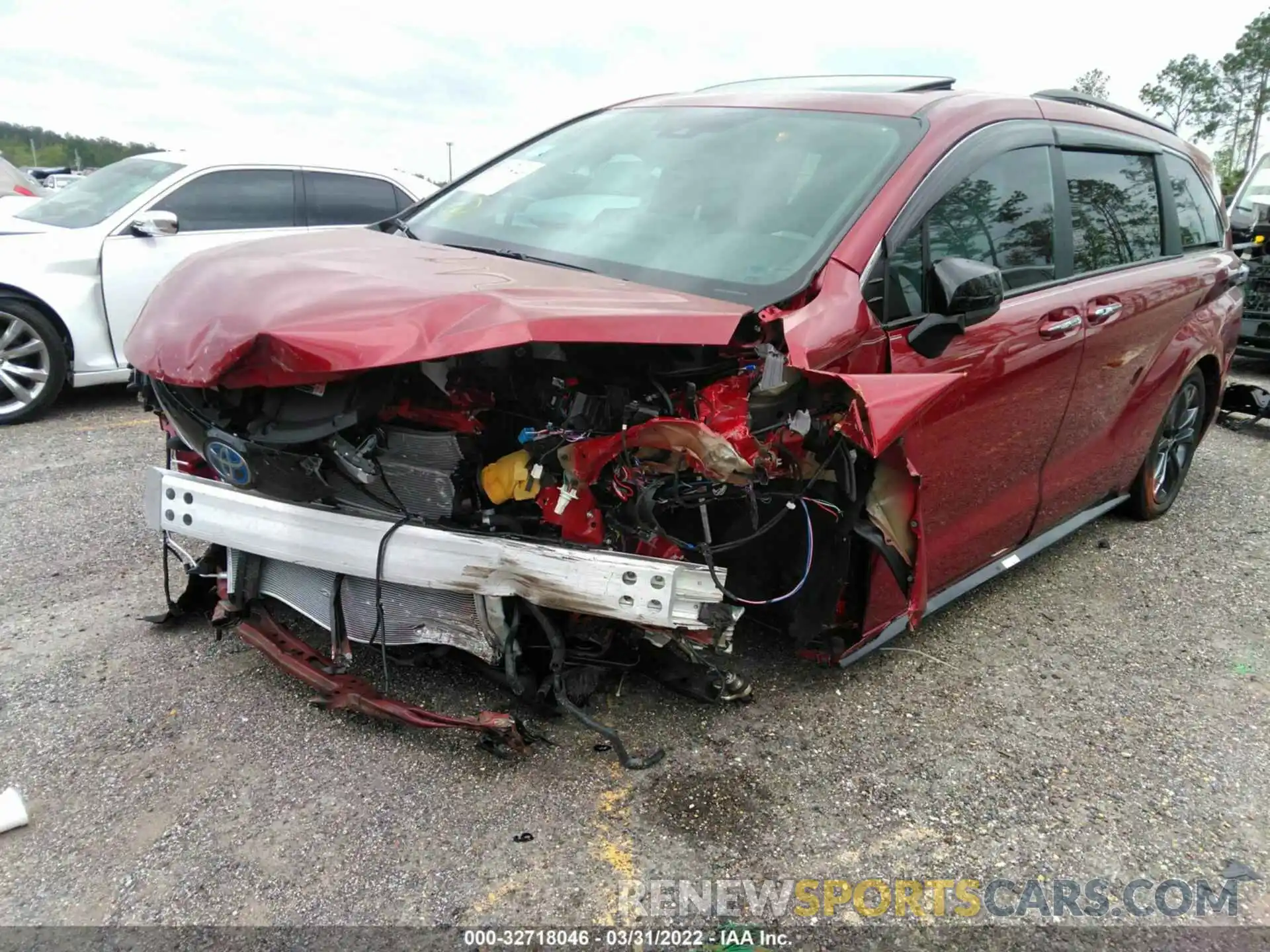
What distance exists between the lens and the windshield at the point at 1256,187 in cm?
923

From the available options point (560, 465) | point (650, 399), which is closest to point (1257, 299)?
point (650, 399)

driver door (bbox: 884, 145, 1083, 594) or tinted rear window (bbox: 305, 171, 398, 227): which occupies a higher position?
tinted rear window (bbox: 305, 171, 398, 227)

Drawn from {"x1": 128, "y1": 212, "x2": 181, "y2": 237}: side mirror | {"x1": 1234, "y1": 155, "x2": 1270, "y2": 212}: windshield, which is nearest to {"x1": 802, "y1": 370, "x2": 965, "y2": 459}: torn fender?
{"x1": 128, "y1": 212, "x2": 181, "y2": 237}: side mirror

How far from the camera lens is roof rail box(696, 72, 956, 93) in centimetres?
317

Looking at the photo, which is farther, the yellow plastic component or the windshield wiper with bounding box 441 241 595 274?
the windshield wiper with bounding box 441 241 595 274

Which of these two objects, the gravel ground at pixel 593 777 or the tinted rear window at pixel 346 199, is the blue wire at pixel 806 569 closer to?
the gravel ground at pixel 593 777

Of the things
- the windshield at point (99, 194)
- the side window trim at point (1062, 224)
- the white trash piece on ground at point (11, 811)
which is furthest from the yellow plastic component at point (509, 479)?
the windshield at point (99, 194)

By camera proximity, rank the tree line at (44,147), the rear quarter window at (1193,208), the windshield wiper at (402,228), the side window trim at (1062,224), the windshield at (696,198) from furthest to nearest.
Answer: the tree line at (44,147) < the rear quarter window at (1193,208) < the windshield wiper at (402,228) < the side window trim at (1062,224) < the windshield at (696,198)

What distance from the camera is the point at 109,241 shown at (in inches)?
221

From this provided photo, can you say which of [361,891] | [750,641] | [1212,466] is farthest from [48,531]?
[1212,466]

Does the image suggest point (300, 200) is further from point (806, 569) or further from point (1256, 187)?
point (1256, 187)

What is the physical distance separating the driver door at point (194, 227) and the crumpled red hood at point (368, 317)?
128 inches

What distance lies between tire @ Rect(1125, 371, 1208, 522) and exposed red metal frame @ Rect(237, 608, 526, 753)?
3477mm

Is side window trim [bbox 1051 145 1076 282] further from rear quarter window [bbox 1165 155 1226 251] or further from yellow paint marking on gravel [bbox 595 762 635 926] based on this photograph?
yellow paint marking on gravel [bbox 595 762 635 926]
